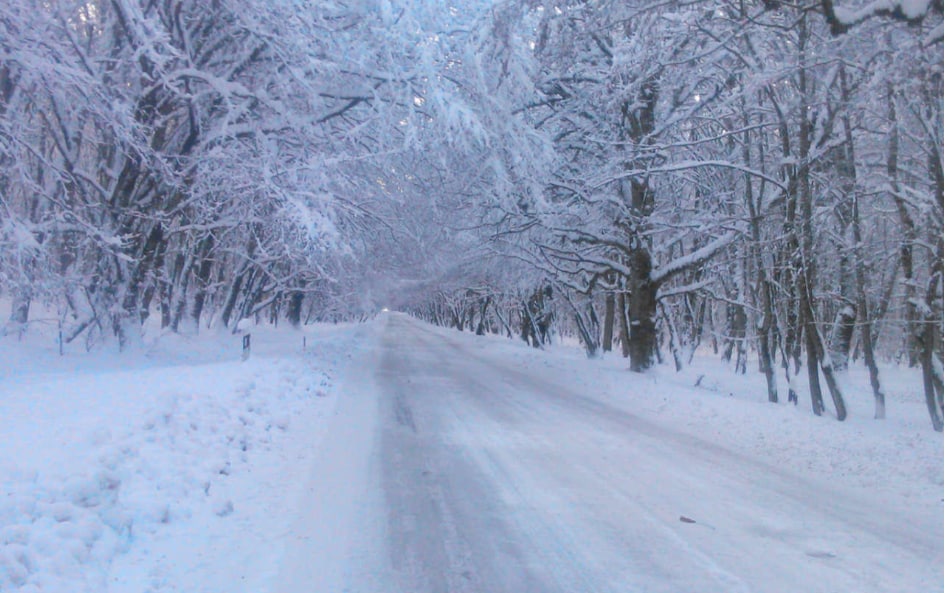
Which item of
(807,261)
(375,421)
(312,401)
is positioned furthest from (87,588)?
(807,261)

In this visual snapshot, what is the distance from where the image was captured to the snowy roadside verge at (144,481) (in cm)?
488

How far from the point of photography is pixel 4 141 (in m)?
11.6

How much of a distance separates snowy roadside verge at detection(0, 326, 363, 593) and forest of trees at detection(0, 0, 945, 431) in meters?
3.74

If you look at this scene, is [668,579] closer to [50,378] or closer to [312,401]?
[312,401]

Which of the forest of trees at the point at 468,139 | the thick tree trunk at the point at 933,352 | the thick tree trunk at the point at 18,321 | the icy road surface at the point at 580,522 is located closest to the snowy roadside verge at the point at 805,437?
the icy road surface at the point at 580,522

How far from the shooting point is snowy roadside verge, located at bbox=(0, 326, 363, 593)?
4883mm

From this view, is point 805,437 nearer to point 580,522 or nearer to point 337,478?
point 580,522

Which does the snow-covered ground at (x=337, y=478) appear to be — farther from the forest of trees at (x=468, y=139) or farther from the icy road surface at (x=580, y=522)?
the forest of trees at (x=468, y=139)

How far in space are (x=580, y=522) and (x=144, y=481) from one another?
152 inches

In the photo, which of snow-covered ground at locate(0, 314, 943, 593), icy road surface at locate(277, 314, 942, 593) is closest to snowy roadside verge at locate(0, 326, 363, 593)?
snow-covered ground at locate(0, 314, 943, 593)

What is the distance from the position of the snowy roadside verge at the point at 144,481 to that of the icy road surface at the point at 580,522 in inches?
19.7

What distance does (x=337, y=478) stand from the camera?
311 inches

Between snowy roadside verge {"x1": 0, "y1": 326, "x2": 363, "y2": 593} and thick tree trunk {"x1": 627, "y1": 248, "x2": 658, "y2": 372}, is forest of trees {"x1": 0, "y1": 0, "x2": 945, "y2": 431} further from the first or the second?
snowy roadside verge {"x1": 0, "y1": 326, "x2": 363, "y2": 593}

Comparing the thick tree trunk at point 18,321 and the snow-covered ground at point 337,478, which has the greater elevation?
the thick tree trunk at point 18,321
